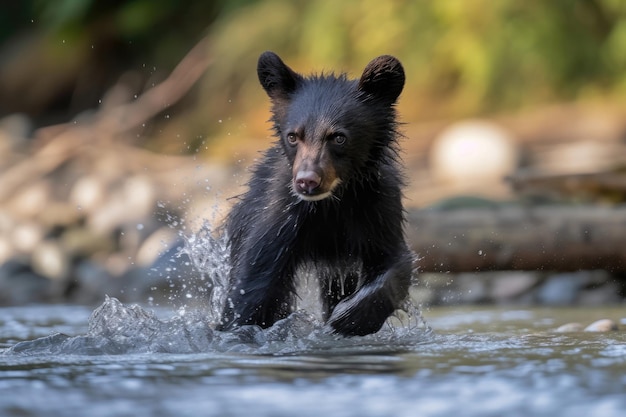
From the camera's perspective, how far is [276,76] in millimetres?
5395

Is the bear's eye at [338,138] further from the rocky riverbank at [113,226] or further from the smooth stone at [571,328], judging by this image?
the rocky riverbank at [113,226]

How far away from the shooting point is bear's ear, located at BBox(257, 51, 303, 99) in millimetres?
5379

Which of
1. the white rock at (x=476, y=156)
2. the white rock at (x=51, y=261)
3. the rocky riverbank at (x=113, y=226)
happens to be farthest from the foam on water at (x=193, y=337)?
the white rock at (x=476, y=156)

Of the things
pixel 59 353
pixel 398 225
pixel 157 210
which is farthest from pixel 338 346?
pixel 157 210

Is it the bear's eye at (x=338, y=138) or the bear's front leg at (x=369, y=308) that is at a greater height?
the bear's eye at (x=338, y=138)

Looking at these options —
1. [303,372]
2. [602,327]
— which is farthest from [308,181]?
[602,327]

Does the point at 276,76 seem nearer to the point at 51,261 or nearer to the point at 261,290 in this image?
the point at 261,290

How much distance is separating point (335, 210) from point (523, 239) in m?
2.71

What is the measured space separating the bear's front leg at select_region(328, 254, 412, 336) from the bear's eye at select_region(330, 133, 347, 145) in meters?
0.64

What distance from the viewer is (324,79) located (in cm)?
543

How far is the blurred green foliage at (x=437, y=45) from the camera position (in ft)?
46.4

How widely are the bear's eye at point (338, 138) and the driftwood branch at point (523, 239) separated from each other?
2.72 m

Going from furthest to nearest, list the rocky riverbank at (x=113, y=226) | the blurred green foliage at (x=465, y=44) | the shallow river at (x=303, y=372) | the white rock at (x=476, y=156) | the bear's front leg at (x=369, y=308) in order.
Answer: the blurred green foliage at (x=465, y=44) → the white rock at (x=476, y=156) → the rocky riverbank at (x=113, y=226) → the bear's front leg at (x=369, y=308) → the shallow river at (x=303, y=372)

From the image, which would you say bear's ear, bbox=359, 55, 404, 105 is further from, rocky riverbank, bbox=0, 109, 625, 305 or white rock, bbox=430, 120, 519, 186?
white rock, bbox=430, 120, 519, 186
